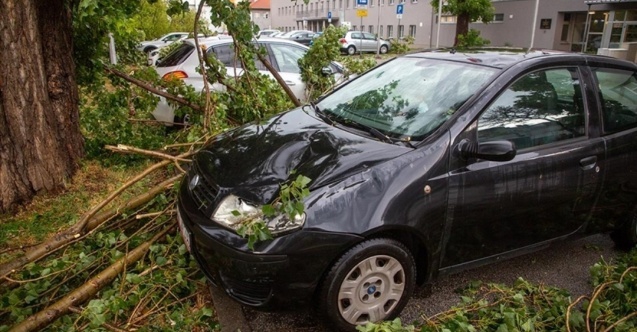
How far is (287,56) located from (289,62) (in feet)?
0.37

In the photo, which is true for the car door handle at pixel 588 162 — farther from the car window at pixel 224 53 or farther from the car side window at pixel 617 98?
the car window at pixel 224 53

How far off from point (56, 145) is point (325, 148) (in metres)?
3.06

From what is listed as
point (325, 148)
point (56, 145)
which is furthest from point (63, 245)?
point (325, 148)

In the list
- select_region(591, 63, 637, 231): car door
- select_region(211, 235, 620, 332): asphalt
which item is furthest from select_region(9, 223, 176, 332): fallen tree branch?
select_region(591, 63, 637, 231): car door

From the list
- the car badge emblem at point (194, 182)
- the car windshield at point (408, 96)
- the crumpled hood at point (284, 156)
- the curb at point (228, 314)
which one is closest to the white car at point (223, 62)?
the car windshield at point (408, 96)

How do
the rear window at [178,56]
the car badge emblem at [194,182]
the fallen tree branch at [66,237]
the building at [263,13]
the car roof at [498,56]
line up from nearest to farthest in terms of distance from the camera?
the car badge emblem at [194,182]
the fallen tree branch at [66,237]
the car roof at [498,56]
the rear window at [178,56]
the building at [263,13]

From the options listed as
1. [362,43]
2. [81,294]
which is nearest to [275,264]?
[81,294]

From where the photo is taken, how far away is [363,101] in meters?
3.64

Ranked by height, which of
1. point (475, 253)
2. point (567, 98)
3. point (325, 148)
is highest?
point (567, 98)

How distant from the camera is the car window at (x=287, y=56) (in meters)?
7.42

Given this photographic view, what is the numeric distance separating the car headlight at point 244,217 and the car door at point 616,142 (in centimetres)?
238

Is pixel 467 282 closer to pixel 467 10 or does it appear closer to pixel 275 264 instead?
pixel 275 264

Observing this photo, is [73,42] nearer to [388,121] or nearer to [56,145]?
[56,145]

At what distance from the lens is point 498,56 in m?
3.46
